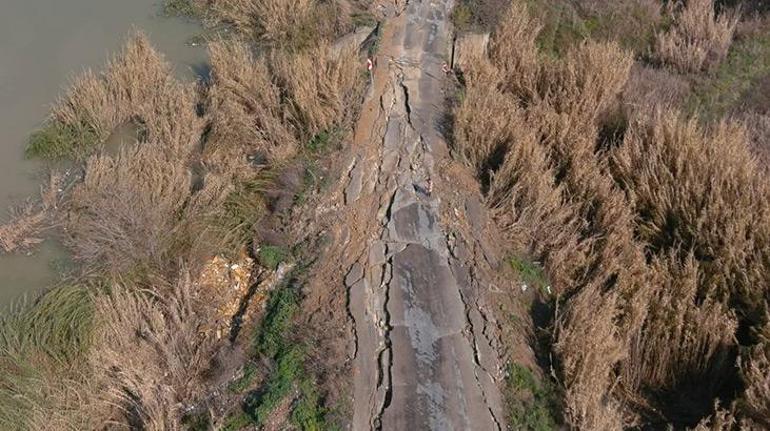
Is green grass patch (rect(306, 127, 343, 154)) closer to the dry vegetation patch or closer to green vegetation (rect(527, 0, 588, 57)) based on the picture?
the dry vegetation patch

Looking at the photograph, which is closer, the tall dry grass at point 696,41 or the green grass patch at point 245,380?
the green grass patch at point 245,380

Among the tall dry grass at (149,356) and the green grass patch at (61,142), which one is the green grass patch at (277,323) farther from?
the green grass patch at (61,142)

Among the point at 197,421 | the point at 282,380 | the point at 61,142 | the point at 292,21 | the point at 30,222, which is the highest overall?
the point at 292,21

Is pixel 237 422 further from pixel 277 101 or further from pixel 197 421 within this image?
pixel 277 101

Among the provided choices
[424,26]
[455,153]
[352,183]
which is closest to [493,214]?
[455,153]

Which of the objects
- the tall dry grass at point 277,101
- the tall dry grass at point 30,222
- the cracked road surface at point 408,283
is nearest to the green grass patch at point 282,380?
the cracked road surface at point 408,283

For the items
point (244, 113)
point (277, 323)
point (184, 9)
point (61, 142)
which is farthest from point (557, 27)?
point (61, 142)
